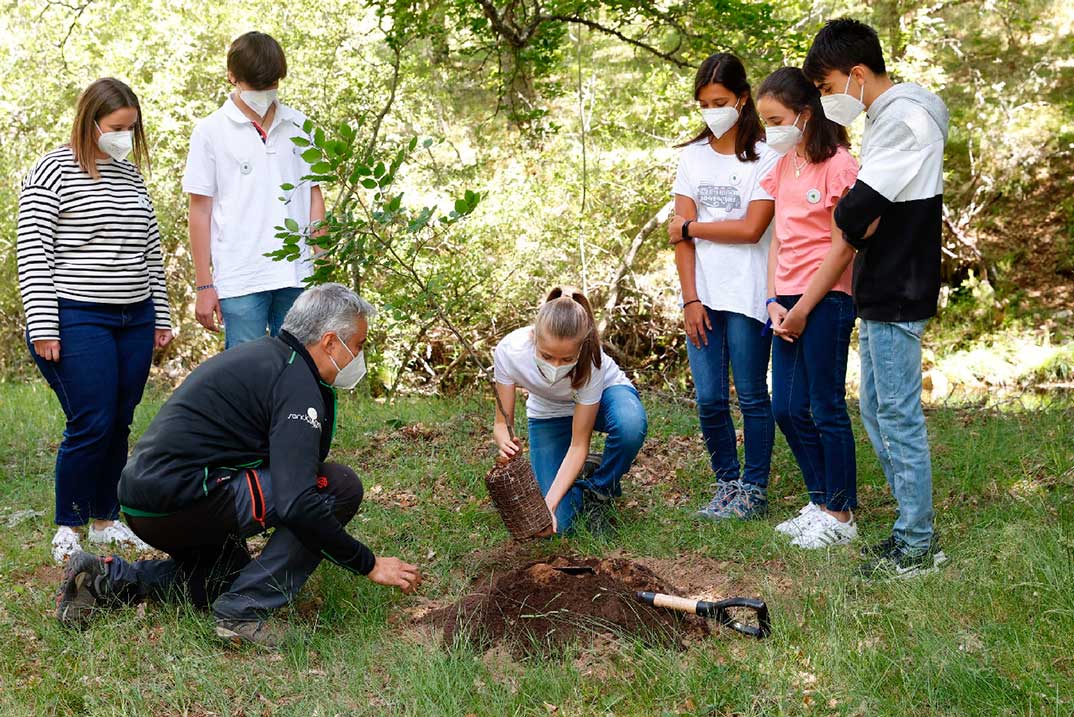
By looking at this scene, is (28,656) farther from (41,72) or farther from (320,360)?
(41,72)

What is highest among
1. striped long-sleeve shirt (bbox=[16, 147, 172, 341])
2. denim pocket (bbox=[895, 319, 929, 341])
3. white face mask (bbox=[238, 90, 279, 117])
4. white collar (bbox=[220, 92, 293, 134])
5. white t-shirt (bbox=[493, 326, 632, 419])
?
white face mask (bbox=[238, 90, 279, 117])

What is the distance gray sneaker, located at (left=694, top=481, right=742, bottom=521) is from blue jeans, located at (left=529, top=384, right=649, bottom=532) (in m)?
0.45

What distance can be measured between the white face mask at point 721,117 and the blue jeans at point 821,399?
91 cm

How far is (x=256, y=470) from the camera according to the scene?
3.89 meters

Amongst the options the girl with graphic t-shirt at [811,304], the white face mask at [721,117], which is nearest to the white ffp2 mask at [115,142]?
the white face mask at [721,117]

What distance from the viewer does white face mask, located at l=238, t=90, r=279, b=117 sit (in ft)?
16.6

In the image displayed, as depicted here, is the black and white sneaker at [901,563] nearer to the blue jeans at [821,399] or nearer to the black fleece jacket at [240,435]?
the blue jeans at [821,399]

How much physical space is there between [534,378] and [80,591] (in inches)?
83.2

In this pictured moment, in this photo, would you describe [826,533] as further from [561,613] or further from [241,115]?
[241,115]

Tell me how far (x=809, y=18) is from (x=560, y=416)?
7859 mm

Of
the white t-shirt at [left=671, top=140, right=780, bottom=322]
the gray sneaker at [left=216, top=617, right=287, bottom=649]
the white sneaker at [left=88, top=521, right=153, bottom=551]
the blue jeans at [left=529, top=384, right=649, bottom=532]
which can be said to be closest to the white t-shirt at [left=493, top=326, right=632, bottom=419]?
the blue jeans at [left=529, top=384, right=649, bottom=532]

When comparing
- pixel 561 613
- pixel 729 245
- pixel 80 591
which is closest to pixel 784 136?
pixel 729 245

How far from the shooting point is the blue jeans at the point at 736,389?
4.88m

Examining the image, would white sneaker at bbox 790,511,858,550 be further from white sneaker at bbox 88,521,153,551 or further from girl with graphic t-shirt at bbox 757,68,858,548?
white sneaker at bbox 88,521,153,551
